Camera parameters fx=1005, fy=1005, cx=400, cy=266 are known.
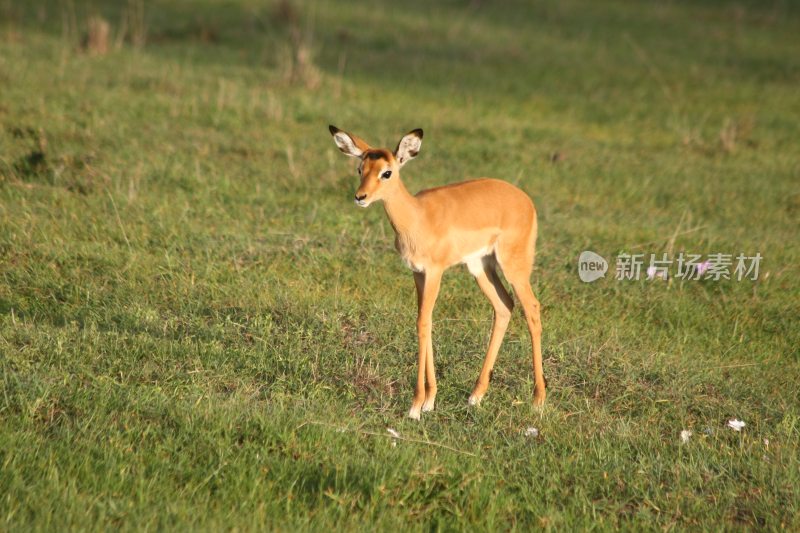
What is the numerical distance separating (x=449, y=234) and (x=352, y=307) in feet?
4.71

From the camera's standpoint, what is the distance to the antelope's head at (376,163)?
4.80m

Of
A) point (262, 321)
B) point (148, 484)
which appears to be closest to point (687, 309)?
point (262, 321)

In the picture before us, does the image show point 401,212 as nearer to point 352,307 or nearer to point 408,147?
point 408,147

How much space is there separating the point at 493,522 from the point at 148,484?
1463 millimetres

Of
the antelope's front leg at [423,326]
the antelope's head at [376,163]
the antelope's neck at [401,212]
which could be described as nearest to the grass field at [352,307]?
the antelope's front leg at [423,326]

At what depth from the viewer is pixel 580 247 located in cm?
785

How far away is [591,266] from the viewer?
7523 mm

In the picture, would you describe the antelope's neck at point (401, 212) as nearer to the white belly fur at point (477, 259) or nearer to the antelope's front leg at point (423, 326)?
the antelope's front leg at point (423, 326)

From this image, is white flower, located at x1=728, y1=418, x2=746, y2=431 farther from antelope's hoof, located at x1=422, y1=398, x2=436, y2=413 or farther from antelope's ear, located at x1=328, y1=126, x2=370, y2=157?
antelope's ear, located at x1=328, y1=126, x2=370, y2=157

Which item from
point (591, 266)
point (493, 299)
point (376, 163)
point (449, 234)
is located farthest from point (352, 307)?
point (591, 266)

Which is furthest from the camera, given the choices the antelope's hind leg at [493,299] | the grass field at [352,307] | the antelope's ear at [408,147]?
the antelope's hind leg at [493,299]

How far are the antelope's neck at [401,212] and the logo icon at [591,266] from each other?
2.65 meters

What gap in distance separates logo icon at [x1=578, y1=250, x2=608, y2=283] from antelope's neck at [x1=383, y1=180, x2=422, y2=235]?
8.68 feet

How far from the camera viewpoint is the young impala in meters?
5.00
